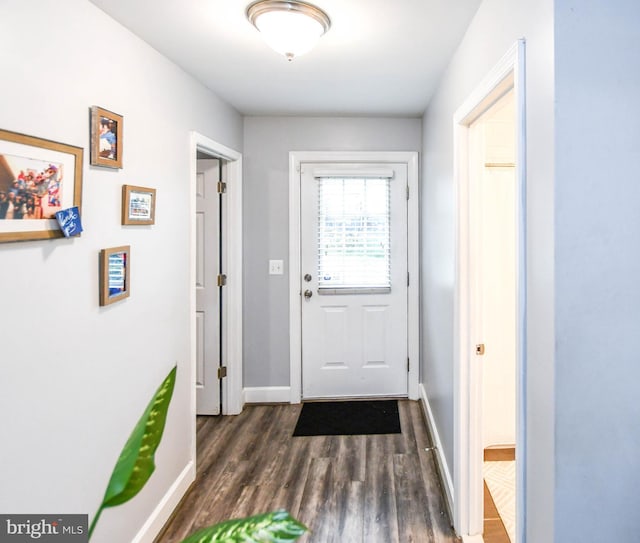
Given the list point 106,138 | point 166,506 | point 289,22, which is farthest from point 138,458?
point 166,506

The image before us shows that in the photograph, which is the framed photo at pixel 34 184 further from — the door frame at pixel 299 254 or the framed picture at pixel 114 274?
the door frame at pixel 299 254

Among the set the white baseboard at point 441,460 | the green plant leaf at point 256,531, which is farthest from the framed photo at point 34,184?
the white baseboard at point 441,460

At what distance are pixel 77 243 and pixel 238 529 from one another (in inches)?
52.8

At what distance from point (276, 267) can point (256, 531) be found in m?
3.07

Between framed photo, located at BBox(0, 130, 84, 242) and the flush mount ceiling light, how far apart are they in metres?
0.88

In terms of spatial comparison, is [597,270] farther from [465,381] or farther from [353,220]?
[353,220]

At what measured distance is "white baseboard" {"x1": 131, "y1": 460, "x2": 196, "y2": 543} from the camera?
6.44 ft

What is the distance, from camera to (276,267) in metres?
3.57

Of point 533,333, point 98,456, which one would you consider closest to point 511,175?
point 533,333

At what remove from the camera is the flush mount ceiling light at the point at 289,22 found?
1661 mm

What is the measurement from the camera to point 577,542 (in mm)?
996

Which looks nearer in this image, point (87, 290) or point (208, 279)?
point (87, 290)

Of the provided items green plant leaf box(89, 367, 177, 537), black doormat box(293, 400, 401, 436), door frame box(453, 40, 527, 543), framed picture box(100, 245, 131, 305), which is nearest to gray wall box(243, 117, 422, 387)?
black doormat box(293, 400, 401, 436)

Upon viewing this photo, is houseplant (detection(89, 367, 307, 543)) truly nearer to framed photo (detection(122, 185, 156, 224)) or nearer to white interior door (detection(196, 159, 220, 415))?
framed photo (detection(122, 185, 156, 224))
